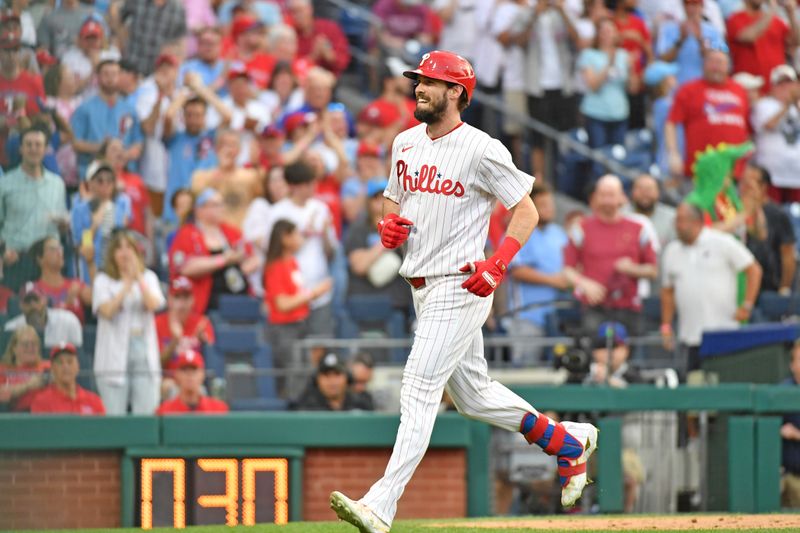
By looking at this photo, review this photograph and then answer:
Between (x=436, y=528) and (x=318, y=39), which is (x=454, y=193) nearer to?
(x=436, y=528)

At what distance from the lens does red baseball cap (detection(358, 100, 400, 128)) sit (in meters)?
13.7

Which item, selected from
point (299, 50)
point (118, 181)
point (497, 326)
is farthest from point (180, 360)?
point (299, 50)

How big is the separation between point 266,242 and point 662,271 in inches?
120

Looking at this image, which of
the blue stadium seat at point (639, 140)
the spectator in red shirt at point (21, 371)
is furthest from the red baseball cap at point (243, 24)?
the spectator in red shirt at point (21, 371)

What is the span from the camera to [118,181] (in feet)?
37.8

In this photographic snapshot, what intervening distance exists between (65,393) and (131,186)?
3187 mm

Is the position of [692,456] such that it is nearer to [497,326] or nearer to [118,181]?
[497,326]

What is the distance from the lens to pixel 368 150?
1282 centimetres

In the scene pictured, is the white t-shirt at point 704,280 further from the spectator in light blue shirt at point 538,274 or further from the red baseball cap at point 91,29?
the red baseball cap at point 91,29

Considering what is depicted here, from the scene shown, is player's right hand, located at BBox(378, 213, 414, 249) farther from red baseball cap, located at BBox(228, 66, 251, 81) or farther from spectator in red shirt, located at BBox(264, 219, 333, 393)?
red baseball cap, located at BBox(228, 66, 251, 81)

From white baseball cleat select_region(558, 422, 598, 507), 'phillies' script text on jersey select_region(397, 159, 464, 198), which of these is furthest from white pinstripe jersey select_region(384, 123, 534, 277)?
white baseball cleat select_region(558, 422, 598, 507)

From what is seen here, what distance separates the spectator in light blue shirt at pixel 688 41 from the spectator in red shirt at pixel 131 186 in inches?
215

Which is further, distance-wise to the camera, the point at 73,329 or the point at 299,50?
the point at 299,50

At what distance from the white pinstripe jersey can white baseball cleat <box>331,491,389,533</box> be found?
105 centimetres
